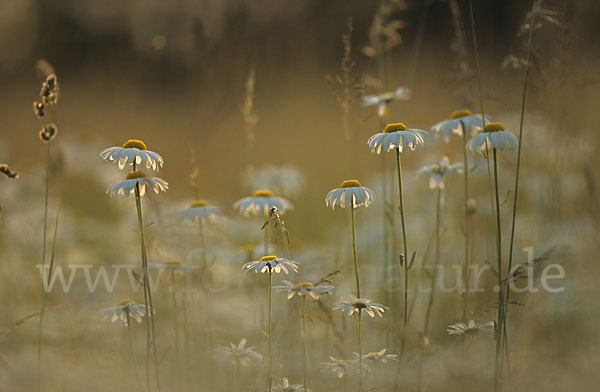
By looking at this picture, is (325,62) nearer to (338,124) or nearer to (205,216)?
(338,124)

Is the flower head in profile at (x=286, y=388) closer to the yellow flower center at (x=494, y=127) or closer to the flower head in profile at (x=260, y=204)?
the flower head in profile at (x=260, y=204)

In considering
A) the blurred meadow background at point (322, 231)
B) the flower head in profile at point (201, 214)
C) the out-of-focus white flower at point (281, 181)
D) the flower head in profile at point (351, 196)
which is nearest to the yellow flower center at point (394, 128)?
the flower head in profile at point (351, 196)

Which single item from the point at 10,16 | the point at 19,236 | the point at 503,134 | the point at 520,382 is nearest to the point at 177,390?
the point at 520,382

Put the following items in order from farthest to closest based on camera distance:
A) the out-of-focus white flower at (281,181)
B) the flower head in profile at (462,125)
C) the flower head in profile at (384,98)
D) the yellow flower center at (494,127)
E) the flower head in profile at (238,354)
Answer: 1. the out-of-focus white flower at (281,181)
2. the flower head in profile at (384,98)
3. the flower head in profile at (462,125)
4. the yellow flower center at (494,127)
5. the flower head in profile at (238,354)

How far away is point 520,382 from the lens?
135 centimetres

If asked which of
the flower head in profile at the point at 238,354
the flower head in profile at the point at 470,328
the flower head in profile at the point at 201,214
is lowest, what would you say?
the flower head in profile at the point at 238,354

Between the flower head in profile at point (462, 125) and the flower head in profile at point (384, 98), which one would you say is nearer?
the flower head in profile at point (462, 125)

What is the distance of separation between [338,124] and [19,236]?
3475mm

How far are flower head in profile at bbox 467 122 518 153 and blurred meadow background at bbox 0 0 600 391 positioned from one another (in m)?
0.23

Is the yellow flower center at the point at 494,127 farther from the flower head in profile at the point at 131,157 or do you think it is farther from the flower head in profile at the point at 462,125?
the flower head in profile at the point at 131,157

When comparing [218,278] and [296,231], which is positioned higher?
[296,231]

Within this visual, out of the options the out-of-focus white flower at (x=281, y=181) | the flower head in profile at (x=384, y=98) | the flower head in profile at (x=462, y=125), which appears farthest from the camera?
the out-of-focus white flower at (x=281, y=181)

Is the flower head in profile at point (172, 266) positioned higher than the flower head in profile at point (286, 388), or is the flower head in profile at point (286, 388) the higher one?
the flower head in profile at point (172, 266)

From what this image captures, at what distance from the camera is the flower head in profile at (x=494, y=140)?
171cm
